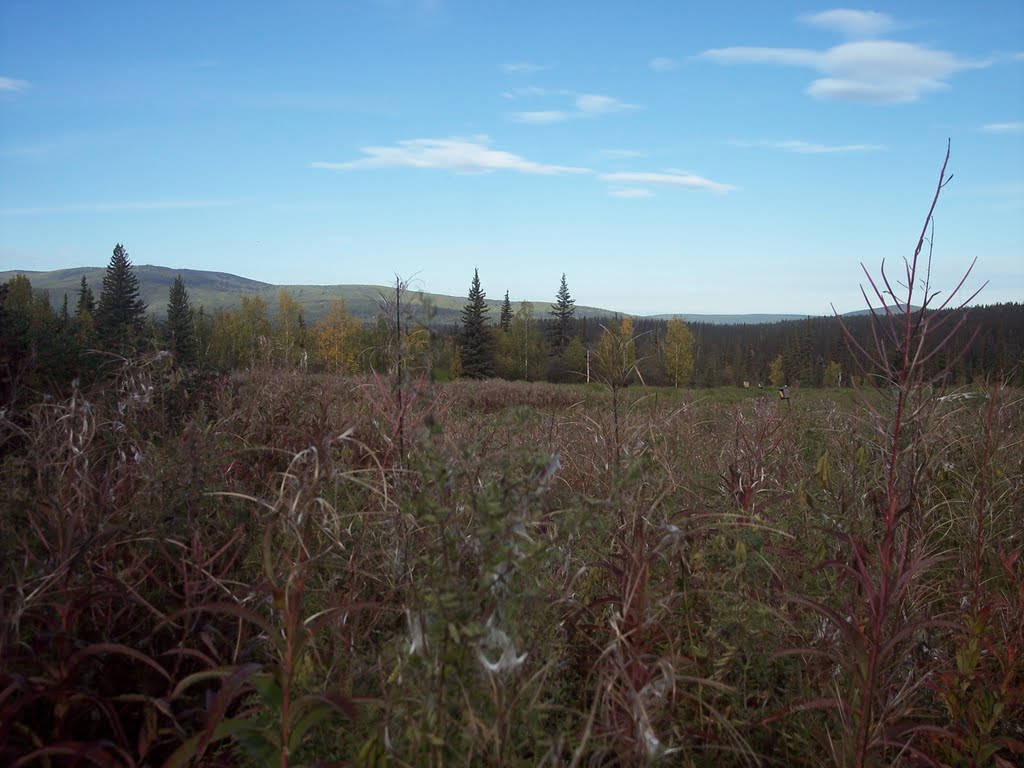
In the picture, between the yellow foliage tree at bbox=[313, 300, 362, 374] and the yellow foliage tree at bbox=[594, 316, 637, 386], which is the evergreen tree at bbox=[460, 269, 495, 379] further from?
the yellow foliage tree at bbox=[594, 316, 637, 386]

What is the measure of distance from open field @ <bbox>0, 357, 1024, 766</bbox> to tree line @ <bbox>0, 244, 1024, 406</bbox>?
0.44 m

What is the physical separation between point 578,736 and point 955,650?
1715mm

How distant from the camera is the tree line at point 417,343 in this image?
11.4ft

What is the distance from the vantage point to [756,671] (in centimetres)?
227

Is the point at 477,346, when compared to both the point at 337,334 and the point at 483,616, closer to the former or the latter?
the point at 337,334

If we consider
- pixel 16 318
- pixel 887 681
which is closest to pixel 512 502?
pixel 887 681

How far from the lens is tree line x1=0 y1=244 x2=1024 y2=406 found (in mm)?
3471

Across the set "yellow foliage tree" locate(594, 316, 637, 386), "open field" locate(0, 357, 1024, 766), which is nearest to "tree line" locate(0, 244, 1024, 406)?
"yellow foliage tree" locate(594, 316, 637, 386)

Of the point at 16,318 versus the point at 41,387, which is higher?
the point at 16,318

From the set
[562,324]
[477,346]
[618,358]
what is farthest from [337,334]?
[618,358]

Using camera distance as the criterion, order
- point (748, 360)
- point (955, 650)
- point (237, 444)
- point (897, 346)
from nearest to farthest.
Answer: point (897, 346), point (955, 650), point (237, 444), point (748, 360)

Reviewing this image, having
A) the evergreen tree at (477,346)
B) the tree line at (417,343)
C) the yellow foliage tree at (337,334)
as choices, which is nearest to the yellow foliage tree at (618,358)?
the tree line at (417,343)

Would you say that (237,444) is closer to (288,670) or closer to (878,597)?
(288,670)

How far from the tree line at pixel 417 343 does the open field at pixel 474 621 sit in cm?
44
